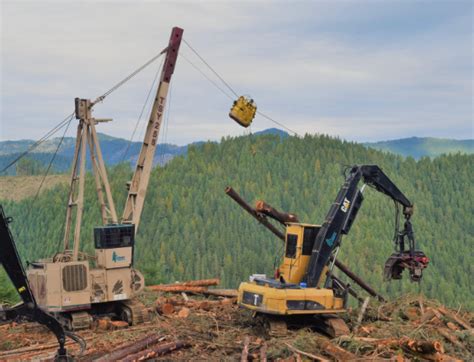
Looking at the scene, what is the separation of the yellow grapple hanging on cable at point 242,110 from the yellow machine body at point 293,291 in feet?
11.4

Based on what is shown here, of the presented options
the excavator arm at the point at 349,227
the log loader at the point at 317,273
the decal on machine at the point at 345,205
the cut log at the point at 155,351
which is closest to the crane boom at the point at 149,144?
the log loader at the point at 317,273

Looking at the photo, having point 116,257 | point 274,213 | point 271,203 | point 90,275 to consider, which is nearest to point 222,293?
point 274,213

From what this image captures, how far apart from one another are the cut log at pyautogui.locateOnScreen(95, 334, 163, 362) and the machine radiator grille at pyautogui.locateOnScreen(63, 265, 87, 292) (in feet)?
9.53

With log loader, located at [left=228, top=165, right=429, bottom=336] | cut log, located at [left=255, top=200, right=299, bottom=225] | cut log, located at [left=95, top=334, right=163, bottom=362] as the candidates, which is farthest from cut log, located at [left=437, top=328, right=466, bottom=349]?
cut log, located at [left=95, top=334, right=163, bottom=362]

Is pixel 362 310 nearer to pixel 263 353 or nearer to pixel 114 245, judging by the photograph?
pixel 263 353

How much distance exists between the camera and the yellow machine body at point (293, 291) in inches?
535

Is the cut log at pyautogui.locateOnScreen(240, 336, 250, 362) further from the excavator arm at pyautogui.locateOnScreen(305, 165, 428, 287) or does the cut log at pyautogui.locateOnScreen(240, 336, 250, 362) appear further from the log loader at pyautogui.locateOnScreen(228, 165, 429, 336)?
the excavator arm at pyautogui.locateOnScreen(305, 165, 428, 287)

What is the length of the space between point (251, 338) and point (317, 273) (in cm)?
214

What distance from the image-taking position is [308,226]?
14.8 metres

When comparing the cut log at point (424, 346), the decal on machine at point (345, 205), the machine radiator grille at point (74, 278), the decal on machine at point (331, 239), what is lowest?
the cut log at point (424, 346)

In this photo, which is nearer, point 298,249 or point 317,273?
point 317,273

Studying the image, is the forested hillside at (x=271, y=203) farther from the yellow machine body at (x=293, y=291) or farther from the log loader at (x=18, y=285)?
the log loader at (x=18, y=285)

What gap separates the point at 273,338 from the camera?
13680mm

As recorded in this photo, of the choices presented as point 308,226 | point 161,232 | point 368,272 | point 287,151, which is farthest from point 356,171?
point 287,151
